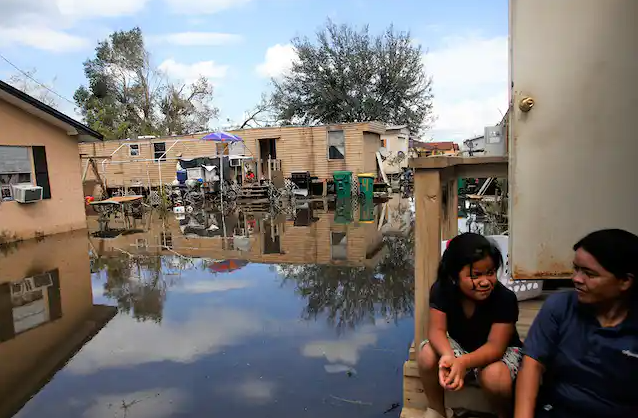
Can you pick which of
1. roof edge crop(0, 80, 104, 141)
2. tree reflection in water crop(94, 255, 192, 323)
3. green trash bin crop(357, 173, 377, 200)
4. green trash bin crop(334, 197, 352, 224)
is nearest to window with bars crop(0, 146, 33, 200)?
roof edge crop(0, 80, 104, 141)

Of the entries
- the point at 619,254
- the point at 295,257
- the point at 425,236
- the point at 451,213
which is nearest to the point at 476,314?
the point at 425,236

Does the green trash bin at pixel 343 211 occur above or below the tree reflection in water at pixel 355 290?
above

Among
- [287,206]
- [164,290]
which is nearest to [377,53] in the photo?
[287,206]

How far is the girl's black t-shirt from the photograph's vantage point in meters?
2.07

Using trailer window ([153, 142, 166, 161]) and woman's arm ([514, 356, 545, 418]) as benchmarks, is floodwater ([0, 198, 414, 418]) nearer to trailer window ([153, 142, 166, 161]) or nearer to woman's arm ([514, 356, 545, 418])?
woman's arm ([514, 356, 545, 418])

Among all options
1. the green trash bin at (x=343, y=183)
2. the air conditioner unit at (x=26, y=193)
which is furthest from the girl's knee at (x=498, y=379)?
the green trash bin at (x=343, y=183)

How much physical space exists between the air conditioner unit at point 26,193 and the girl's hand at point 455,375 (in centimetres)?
1015

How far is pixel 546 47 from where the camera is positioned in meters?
2.19

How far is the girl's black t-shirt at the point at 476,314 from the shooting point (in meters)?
2.07

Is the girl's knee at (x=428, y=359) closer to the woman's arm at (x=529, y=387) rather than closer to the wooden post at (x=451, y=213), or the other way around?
the woman's arm at (x=529, y=387)

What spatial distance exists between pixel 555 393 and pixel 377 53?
28.9 m

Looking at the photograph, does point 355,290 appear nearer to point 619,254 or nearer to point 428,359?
point 428,359

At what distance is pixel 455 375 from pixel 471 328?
262mm

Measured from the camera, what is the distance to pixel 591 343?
5.53 ft
